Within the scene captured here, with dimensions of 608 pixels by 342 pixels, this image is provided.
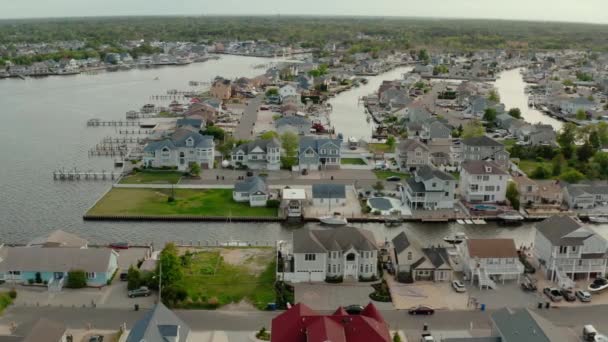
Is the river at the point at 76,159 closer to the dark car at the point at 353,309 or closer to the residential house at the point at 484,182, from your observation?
the residential house at the point at 484,182

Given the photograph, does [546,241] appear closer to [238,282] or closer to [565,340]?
[565,340]

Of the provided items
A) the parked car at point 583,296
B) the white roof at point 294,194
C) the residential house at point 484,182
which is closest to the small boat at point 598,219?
the residential house at point 484,182

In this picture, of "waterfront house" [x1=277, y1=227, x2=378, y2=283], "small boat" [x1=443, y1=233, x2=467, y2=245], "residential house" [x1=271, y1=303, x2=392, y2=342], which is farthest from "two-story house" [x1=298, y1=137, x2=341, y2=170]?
"residential house" [x1=271, y1=303, x2=392, y2=342]

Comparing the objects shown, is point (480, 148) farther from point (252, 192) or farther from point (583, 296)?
point (583, 296)

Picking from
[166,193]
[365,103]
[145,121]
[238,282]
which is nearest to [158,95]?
[145,121]

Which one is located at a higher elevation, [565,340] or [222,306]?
[565,340]

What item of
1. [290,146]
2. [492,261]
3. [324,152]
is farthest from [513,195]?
[290,146]
